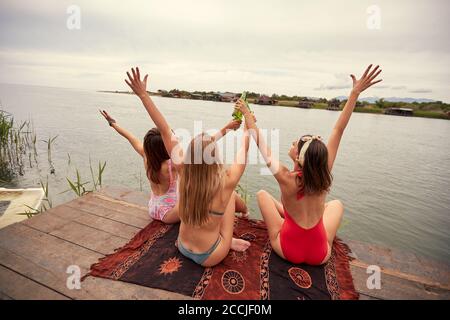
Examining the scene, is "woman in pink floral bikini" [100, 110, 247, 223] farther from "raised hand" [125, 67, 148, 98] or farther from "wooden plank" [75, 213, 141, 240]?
"raised hand" [125, 67, 148, 98]

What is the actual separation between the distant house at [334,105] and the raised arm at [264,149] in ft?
190

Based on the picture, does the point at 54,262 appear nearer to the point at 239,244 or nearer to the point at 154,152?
the point at 154,152

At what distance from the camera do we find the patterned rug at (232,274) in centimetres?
227

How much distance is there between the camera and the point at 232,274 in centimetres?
247

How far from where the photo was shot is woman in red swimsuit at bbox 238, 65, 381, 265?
2.27 metres

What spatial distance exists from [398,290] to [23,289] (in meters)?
3.60

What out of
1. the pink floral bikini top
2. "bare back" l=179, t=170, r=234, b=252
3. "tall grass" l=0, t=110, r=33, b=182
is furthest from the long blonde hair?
"tall grass" l=0, t=110, r=33, b=182

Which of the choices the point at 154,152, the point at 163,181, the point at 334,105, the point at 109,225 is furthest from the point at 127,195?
the point at 334,105

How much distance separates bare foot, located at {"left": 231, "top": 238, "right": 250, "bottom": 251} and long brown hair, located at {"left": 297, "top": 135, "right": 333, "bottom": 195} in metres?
1.09

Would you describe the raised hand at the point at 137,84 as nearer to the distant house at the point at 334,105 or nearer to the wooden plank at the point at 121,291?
the wooden plank at the point at 121,291

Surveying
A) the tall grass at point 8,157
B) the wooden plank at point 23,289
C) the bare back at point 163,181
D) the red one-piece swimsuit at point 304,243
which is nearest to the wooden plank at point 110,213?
the bare back at point 163,181

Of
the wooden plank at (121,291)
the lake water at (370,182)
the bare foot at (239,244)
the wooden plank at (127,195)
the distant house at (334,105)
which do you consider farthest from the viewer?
the distant house at (334,105)
